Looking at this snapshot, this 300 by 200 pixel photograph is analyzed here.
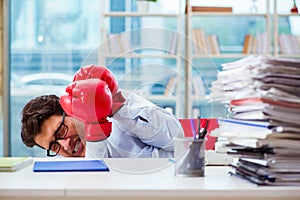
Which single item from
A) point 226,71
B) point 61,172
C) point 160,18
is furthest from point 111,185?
point 160,18

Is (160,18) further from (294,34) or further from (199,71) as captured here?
(199,71)

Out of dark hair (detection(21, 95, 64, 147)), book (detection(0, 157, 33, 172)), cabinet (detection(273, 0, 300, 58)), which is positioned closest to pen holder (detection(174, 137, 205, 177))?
book (detection(0, 157, 33, 172))

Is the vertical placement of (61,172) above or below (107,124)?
below

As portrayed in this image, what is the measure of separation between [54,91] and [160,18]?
3.82 feet

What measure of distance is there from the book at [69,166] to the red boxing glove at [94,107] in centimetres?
7

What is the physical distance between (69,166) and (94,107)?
0.55 ft

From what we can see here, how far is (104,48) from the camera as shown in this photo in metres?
1.48

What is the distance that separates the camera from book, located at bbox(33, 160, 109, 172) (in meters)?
1.44

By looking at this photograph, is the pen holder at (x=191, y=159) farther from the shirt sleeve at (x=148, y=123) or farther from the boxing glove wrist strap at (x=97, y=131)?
the boxing glove wrist strap at (x=97, y=131)

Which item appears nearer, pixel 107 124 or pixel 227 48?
pixel 107 124

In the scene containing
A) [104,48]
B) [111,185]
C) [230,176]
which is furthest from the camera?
[104,48]

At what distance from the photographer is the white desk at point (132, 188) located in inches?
44.4

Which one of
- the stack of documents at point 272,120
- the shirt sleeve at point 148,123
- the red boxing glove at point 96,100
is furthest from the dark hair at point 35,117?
the stack of documents at point 272,120

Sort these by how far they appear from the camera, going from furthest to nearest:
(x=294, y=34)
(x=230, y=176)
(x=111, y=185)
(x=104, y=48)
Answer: (x=294, y=34)
(x=104, y=48)
(x=230, y=176)
(x=111, y=185)
